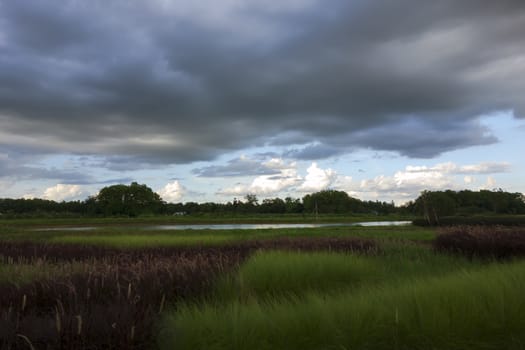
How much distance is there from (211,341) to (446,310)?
2.69 meters

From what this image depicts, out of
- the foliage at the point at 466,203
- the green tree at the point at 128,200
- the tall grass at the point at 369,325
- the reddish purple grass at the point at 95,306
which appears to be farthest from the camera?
the green tree at the point at 128,200

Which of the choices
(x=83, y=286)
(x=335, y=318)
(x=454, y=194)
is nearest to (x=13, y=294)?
(x=83, y=286)

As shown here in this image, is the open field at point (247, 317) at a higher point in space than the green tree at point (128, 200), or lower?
lower

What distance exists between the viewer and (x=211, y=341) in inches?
161

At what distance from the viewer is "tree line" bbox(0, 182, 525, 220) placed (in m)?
90.2

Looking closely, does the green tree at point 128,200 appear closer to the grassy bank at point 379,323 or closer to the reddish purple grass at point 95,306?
the reddish purple grass at point 95,306

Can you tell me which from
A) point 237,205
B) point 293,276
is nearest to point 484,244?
point 293,276

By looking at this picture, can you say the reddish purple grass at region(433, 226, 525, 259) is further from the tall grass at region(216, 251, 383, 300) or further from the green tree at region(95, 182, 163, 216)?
the green tree at region(95, 182, 163, 216)

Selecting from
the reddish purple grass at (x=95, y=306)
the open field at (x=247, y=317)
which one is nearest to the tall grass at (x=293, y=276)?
the open field at (x=247, y=317)

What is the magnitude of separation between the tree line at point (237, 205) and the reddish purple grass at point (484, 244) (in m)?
74.7

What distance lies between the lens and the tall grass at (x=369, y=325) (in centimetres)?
409

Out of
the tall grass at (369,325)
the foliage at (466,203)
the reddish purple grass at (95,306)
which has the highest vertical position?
the foliage at (466,203)

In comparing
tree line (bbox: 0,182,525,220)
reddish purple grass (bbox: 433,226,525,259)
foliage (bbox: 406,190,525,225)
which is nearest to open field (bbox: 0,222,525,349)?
reddish purple grass (bbox: 433,226,525,259)

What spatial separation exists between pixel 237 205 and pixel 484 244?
10025cm
